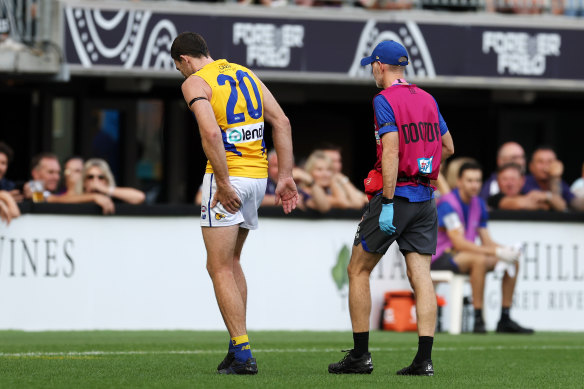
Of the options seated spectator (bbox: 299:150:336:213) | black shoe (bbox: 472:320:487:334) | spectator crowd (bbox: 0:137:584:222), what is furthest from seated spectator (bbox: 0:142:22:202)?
black shoe (bbox: 472:320:487:334)

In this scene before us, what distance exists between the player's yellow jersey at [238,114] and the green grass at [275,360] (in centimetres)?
128

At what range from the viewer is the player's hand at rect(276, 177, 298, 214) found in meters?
8.19

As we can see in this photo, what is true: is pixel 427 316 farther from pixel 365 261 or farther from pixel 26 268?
pixel 26 268

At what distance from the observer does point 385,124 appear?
8023 millimetres

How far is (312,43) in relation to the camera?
1809 cm

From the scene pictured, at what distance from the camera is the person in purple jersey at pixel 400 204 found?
8.00 meters

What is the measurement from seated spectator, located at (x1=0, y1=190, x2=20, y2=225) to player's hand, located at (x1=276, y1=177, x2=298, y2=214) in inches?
198

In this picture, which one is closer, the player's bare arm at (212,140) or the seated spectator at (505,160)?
the player's bare arm at (212,140)

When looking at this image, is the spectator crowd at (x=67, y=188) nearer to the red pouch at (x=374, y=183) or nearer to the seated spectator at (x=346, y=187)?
the seated spectator at (x=346, y=187)

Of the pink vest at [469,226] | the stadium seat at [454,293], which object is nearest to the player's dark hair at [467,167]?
the pink vest at [469,226]

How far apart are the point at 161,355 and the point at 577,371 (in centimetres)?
298

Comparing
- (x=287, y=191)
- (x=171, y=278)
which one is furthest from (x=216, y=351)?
(x=171, y=278)

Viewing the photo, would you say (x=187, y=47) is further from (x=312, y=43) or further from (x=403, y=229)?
(x=312, y=43)

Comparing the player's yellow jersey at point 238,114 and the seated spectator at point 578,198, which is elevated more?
the player's yellow jersey at point 238,114
